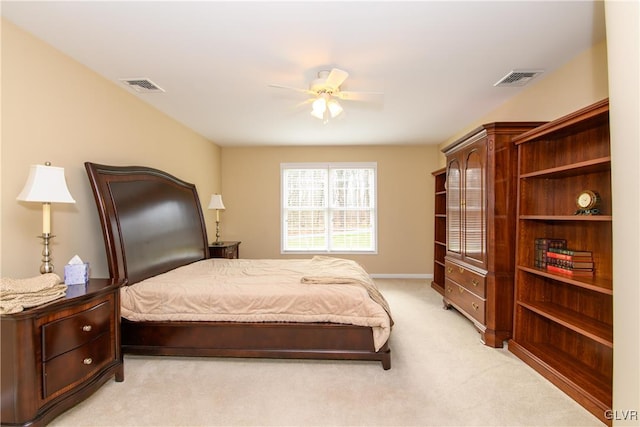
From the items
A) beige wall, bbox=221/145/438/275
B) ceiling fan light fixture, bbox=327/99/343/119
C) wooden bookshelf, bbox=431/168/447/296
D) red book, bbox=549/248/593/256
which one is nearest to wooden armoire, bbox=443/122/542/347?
red book, bbox=549/248/593/256

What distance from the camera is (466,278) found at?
11.3 ft

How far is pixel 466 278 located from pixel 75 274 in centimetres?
360

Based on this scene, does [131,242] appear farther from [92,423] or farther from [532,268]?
[532,268]

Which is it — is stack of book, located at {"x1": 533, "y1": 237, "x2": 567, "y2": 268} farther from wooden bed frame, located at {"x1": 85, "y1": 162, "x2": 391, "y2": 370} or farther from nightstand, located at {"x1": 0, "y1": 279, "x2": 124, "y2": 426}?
nightstand, located at {"x1": 0, "y1": 279, "x2": 124, "y2": 426}

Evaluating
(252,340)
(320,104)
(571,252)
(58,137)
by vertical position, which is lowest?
(252,340)

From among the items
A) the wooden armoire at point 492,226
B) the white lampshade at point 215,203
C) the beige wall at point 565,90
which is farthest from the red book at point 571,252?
the white lampshade at point 215,203

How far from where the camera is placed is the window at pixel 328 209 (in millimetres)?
5934

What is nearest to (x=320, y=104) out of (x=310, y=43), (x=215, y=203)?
(x=310, y=43)

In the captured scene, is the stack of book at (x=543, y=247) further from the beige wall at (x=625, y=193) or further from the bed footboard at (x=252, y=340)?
the bed footboard at (x=252, y=340)

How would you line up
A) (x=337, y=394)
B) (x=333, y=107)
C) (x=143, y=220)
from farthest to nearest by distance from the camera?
(x=143, y=220), (x=333, y=107), (x=337, y=394)

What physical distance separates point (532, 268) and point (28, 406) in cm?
356

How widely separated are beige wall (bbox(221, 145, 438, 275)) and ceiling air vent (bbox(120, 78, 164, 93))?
2750 mm

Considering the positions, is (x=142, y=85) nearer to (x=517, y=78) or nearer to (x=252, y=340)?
(x=252, y=340)

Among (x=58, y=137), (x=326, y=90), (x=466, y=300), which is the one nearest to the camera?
(x=58, y=137)
